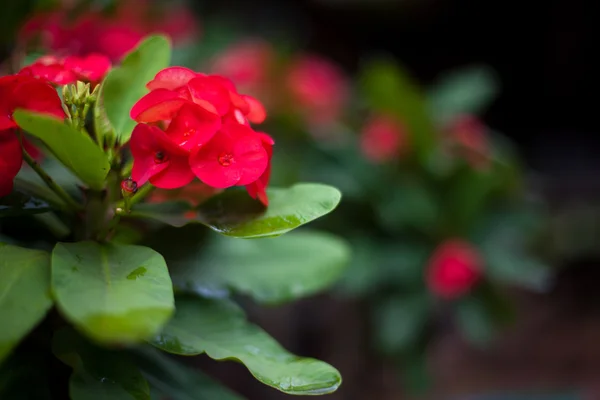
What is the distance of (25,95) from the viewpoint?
63 cm

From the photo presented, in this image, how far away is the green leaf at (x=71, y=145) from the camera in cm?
55

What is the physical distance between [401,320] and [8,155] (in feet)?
4.22

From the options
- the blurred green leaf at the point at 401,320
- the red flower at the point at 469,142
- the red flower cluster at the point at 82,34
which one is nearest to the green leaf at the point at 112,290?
the red flower cluster at the point at 82,34

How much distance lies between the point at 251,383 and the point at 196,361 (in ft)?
1.09

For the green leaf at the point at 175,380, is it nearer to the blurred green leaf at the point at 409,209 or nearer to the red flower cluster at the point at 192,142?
the red flower cluster at the point at 192,142

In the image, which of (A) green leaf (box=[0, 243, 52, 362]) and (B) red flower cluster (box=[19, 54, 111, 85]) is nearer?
(A) green leaf (box=[0, 243, 52, 362])

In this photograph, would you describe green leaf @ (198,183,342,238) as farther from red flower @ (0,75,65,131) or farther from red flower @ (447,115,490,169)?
red flower @ (447,115,490,169)

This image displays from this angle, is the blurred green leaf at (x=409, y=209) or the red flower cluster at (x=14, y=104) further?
the blurred green leaf at (x=409, y=209)

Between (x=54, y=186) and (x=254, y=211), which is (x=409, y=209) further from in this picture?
(x=54, y=186)

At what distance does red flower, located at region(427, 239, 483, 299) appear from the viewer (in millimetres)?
1533

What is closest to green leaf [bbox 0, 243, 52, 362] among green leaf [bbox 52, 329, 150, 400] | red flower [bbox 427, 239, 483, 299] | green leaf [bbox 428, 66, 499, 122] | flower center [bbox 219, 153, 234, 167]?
green leaf [bbox 52, 329, 150, 400]

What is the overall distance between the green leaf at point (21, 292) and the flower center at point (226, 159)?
0.20 metres

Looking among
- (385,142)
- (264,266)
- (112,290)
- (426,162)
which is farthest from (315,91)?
(112,290)

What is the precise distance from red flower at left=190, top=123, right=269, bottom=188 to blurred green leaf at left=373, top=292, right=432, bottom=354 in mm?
1161
